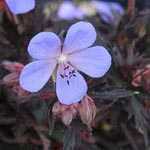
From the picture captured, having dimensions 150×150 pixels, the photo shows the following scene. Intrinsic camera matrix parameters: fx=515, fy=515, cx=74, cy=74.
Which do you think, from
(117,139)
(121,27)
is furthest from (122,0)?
(117,139)

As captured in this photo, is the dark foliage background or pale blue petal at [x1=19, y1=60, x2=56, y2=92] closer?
pale blue petal at [x1=19, y1=60, x2=56, y2=92]

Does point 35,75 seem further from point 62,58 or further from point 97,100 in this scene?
point 97,100

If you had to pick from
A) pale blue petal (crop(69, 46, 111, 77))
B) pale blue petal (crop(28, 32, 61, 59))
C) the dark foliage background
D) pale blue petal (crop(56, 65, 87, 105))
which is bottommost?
the dark foliage background

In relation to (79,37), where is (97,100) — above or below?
below

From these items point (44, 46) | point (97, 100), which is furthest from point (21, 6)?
point (97, 100)

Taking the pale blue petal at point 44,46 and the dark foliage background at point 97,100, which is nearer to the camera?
the pale blue petal at point 44,46

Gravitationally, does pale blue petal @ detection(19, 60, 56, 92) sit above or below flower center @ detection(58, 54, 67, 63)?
above
